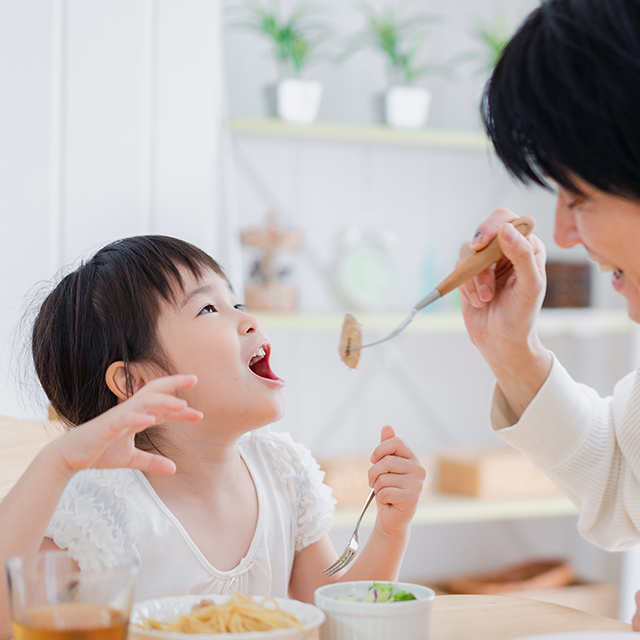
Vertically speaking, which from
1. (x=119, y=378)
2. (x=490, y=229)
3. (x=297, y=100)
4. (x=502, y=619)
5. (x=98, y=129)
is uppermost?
(x=297, y=100)

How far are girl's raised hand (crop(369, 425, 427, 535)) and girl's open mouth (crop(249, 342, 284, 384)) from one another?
0.21 m

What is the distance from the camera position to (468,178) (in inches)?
103

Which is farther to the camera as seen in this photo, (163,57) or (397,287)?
(397,287)

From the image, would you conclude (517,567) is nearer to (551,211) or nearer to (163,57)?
(551,211)

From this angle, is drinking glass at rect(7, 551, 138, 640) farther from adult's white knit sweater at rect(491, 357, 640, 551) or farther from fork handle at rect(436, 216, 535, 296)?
adult's white knit sweater at rect(491, 357, 640, 551)

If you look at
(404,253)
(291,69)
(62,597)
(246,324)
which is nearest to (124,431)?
(62,597)

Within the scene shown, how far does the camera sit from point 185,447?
105 centimetres

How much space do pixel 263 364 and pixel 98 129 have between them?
88 centimetres

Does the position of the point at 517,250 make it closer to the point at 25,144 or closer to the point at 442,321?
the point at 25,144

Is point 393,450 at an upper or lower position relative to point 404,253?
lower

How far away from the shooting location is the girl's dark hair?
1027 mm

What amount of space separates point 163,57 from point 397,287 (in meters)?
0.97

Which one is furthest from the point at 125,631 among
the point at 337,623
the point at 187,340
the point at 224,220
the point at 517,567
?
the point at 517,567

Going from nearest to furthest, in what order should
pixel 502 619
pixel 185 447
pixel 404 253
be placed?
pixel 502 619
pixel 185 447
pixel 404 253
